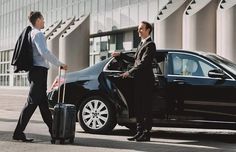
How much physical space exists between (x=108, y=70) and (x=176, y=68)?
1202 millimetres

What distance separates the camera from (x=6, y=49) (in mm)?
56812

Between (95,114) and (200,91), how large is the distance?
72.7 inches

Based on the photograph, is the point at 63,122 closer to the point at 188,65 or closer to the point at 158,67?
the point at 158,67

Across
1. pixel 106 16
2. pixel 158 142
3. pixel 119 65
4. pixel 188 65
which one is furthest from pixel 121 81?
pixel 106 16

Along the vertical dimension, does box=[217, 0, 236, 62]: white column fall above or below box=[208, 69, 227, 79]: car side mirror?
above

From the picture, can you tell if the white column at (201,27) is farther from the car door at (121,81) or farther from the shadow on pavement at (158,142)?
the car door at (121,81)

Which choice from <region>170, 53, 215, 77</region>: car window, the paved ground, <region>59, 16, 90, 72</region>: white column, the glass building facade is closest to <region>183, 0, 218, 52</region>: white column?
the glass building facade

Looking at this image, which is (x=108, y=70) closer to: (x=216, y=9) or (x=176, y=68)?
(x=176, y=68)

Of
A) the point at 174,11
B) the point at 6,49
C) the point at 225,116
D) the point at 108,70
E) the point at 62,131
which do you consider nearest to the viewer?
the point at 62,131

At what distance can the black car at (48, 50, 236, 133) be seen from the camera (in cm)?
807

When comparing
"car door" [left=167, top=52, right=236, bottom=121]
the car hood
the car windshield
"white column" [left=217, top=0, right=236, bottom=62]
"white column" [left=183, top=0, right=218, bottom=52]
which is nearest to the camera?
"car door" [left=167, top=52, right=236, bottom=121]

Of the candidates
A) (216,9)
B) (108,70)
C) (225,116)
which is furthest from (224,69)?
(216,9)

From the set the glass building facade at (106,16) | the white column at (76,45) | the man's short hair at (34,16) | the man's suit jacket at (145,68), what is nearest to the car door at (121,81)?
the man's suit jacket at (145,68)

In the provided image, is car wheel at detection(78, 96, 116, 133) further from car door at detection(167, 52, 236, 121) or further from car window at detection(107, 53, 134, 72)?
car door at detection(167, 52, 236, 121)
